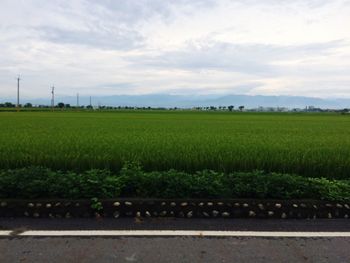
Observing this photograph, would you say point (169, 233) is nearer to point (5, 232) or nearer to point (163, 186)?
point (163, 186)

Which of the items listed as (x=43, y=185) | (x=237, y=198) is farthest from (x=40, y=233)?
(x=237, y=198)

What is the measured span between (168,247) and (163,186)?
1.60 metres

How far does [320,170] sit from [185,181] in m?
3.33

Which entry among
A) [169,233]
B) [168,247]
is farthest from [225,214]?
[168,247]

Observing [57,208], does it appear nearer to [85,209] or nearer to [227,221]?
[85,209]

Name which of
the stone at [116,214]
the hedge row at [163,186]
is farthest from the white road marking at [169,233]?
the hedge row at [163,186]

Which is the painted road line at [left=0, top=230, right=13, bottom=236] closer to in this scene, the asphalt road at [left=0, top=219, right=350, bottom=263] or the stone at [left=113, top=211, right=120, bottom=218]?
the asphalt road at [left=0, top=219, right=350, bottom=263]

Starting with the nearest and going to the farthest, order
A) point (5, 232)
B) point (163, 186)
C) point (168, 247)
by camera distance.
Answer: point (168, 247)
point (5, 232)
point (163, 186)

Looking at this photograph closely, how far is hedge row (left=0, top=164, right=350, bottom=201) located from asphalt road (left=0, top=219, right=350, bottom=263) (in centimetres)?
67

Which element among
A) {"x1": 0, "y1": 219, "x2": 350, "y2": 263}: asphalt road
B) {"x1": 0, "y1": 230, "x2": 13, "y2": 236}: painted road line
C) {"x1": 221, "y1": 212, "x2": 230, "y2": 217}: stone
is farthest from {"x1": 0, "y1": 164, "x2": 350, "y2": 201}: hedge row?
{"x1": 0, "y1": 230, "x2": 13, "y2": 236}: painted road line

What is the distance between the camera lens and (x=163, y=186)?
5457 millimetres

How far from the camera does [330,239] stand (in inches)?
165

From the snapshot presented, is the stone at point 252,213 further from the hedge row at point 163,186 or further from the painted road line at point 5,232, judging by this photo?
the painted road line at point 5,232

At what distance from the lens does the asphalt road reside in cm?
367
